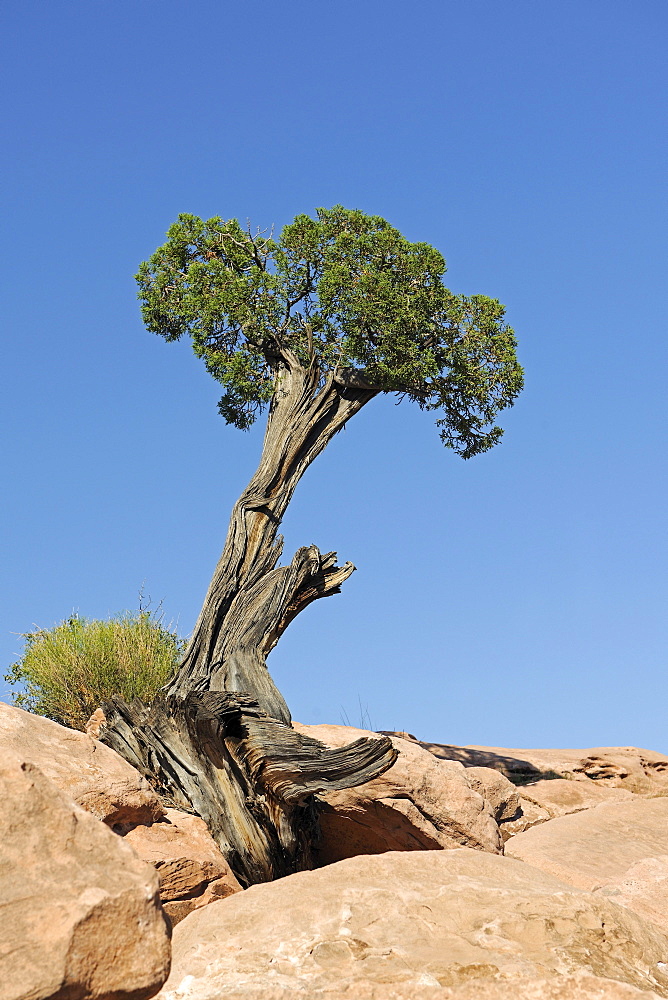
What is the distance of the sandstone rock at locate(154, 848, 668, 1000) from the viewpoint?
3.69 meters

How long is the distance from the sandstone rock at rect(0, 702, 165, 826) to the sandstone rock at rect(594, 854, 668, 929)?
4204 millimetres

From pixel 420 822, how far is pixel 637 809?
4.30 m

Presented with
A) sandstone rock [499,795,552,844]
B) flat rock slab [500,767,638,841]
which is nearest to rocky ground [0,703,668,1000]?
sandstone rock [499,795,552,844]

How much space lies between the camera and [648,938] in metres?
4.37

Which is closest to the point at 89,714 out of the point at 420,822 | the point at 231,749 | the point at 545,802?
the point at 231,749

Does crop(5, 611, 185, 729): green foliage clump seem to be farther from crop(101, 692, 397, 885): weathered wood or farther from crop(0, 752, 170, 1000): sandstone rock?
crop(0, 752, 170, 1000): sandstone rock

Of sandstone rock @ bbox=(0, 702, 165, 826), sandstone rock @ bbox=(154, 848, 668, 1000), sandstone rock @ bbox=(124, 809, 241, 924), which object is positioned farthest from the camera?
sandstone rock @ bbox=(124, 809, 241, 924)

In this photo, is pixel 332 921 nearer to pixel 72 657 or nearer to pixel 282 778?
pixel 282 778

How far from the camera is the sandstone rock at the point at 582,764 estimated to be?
48.1ft

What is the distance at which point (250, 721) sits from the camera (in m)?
8.34

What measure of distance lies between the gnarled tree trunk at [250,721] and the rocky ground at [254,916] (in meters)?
0.58

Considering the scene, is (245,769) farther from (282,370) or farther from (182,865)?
(282,370)

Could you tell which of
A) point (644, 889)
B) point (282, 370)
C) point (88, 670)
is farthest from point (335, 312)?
point (644, 889)

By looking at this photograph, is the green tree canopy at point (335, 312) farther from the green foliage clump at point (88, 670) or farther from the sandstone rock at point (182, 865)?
the sandstone rock at point (182, 865)
